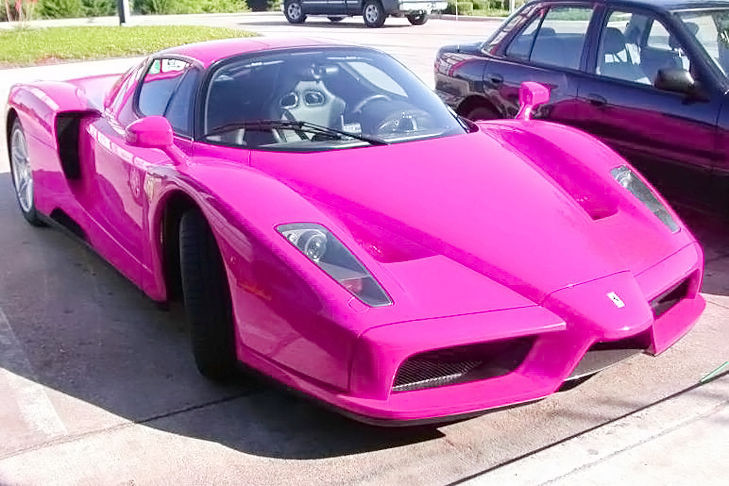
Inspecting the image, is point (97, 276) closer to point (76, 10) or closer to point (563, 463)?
point (563, 463)

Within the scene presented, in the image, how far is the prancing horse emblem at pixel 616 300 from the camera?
3.22 metres

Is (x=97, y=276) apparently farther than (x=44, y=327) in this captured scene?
Yes

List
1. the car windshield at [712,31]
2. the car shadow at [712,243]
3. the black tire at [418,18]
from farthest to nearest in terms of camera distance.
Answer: the black tire at [418,18] → the car windshield at [712,31] → the car shadow at [712,243]

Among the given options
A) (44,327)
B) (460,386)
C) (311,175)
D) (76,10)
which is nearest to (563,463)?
(460,386)

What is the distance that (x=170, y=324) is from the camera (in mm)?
4484

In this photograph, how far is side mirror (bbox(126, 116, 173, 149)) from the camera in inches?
154

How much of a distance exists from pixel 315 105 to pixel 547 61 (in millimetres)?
2610

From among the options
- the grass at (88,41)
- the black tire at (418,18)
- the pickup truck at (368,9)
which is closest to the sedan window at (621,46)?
the grass at (88,41)

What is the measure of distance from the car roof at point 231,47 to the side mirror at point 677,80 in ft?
6.66

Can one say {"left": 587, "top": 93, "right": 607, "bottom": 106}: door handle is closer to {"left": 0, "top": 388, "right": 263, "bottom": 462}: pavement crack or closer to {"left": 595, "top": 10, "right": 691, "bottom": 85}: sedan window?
{"left": 595, "top": 10, "right": 691, "bottom": 85}: sedan window

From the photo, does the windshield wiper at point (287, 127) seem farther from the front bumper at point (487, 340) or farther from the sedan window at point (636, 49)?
the sedan window at point (636, 49)

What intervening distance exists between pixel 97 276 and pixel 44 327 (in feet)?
2.37

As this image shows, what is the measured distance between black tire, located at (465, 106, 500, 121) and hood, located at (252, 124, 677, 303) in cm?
247

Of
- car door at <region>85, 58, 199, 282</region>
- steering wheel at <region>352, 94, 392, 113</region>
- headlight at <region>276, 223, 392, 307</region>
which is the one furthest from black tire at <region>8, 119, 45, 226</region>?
headlight at <region>276, 223, 392, 307</region>
